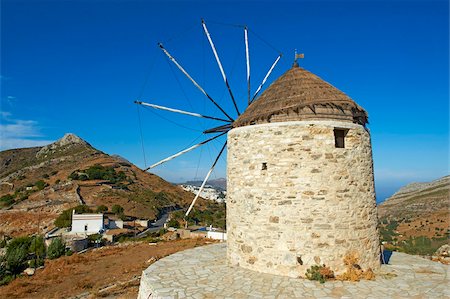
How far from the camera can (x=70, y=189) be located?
47.6 m

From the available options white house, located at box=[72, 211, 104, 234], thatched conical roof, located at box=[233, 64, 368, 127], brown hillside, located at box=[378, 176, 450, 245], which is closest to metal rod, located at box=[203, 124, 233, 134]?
thatched conical roof, located at box=[233, 64, 368, 127]

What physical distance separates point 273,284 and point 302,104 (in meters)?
4.21

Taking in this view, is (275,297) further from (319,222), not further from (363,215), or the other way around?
(363,215)

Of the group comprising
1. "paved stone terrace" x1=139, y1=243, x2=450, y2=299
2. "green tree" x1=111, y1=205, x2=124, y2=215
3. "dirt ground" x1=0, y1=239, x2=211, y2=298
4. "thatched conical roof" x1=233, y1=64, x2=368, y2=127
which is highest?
"thatched conical roof" x1=233, y1=64, x2=368, y2=127

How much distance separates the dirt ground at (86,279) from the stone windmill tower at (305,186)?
4537 mm

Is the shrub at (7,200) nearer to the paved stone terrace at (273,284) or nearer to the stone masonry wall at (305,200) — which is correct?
the paved stone terrace at (273,284)

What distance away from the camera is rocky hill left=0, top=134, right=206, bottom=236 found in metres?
39.2

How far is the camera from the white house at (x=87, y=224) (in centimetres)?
3209

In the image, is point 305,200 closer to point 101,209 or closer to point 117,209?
point 101,209

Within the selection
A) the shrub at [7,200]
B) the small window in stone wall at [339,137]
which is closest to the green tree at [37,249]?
the small window in stone wall at [339,137]

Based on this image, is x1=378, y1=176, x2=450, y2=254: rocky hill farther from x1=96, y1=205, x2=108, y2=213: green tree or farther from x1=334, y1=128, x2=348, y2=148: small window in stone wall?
x1=96, y1=205, x2=108, y2=213: green tree

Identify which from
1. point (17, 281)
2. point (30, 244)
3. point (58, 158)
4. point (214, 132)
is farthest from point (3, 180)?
point (214, 132)

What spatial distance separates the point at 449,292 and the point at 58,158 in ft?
247

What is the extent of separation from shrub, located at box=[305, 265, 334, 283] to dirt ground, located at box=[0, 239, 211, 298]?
5.18m
